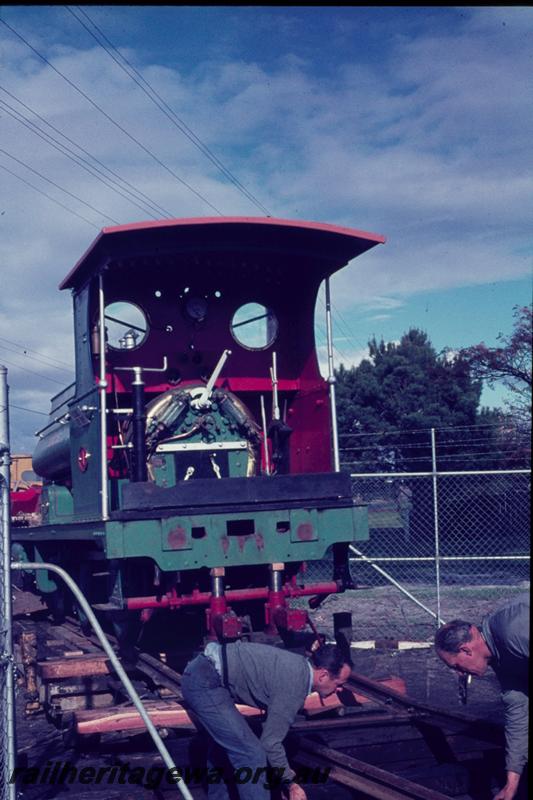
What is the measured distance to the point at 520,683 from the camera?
469 cm

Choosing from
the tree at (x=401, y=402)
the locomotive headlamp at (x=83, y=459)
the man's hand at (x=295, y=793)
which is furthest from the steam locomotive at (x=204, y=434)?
the tree at (x=401, y=402)

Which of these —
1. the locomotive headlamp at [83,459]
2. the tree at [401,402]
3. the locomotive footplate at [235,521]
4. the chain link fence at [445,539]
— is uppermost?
the tree at [401,402]

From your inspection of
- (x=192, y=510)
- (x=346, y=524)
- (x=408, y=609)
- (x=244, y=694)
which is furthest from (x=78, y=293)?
(x=408, y=609)

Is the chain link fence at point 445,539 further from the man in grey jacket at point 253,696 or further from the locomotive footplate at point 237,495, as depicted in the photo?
the man in grey jacket at point 253,696

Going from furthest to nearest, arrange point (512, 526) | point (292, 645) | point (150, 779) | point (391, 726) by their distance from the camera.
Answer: point (512, 526)
point (292, 645)
point (391, 726)
point (150, 779)

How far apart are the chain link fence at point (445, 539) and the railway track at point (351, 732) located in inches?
212

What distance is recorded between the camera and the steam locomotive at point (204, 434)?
7449 mm

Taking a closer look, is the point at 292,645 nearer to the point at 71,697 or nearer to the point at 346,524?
the point at 346,524

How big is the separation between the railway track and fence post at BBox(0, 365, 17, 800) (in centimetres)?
140

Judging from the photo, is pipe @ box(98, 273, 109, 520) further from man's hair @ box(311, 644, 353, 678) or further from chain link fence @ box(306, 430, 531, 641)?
chain link fence @ box(306, 430, 531, 641)

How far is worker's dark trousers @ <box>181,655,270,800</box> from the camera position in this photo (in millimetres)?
4887

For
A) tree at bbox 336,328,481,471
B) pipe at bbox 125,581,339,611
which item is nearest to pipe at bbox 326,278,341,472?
pipe at bbox 125,581,339,611

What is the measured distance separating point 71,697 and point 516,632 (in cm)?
418

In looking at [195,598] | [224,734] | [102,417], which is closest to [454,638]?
[224,734]
